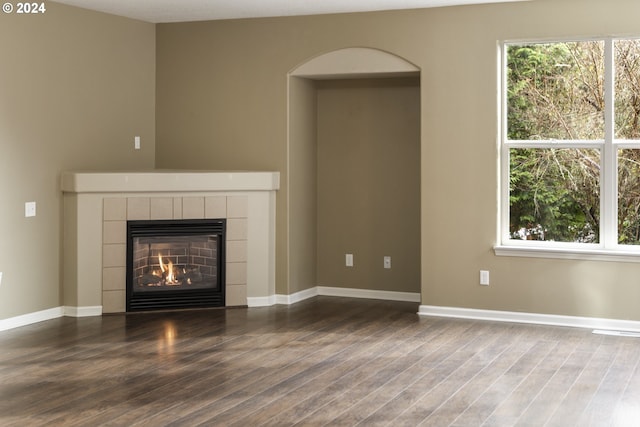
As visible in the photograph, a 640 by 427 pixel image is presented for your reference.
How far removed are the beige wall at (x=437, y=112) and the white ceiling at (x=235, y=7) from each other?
151 millimetres

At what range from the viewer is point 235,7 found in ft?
22.6

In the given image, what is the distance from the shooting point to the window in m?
6.28

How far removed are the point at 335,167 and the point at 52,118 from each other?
2564mm

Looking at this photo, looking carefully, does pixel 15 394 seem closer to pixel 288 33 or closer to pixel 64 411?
pixel 64 411

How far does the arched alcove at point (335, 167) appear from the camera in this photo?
7445 mm

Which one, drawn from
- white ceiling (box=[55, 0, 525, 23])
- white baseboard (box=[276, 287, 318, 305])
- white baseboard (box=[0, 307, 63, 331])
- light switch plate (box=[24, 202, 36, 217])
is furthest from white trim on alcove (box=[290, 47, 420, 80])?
white baseboard (box=[0, 307, 63, 331])

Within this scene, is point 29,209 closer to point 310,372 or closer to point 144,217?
point 144,217

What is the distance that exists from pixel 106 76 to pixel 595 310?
14.5 feet

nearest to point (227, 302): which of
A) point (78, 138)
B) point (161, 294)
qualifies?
point (161, 294)

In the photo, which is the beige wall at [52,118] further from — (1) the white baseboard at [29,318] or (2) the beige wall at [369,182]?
(2) the beige wall at [369,182]

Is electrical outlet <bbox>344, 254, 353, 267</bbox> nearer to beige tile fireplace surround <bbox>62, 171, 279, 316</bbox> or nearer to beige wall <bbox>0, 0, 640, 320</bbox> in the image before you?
beige wall <bbox>0, 0, 640, 320</bbox>

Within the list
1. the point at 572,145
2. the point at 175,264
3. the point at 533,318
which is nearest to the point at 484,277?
the point at 533,318

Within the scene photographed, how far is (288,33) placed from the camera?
7289mm

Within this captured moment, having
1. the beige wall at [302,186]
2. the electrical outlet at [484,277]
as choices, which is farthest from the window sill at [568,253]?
the beige wall at [302,186]
